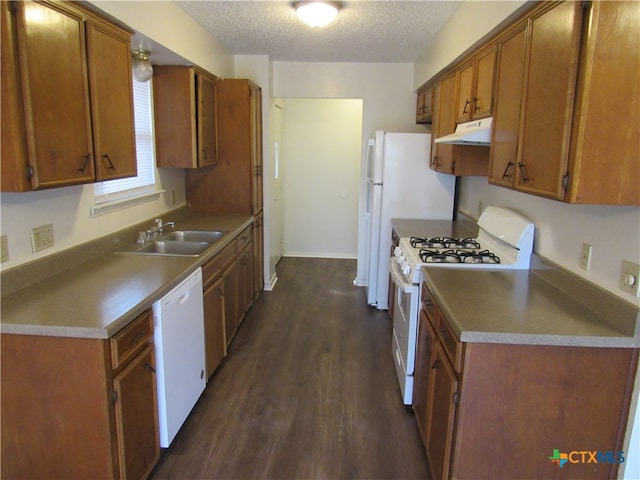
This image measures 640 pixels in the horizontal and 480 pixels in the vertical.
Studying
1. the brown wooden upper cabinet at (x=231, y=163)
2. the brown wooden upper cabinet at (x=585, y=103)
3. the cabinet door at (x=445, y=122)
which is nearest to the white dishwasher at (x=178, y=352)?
the brown wooden upper cabinet at (x=231, y=163)

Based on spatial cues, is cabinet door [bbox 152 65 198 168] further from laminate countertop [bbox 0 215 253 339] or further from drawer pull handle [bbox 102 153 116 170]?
drawer pull handle [bbox 102 153 116 170]

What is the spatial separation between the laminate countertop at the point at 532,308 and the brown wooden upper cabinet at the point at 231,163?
2276mm

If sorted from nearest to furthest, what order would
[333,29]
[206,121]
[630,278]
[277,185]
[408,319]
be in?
[630,278], [408,319], [333,29], [206,121], [277,185]

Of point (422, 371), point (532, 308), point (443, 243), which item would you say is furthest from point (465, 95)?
point (422, 371)

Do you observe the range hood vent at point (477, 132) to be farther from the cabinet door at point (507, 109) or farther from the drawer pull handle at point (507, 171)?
the drawer pull handle at point (507, 171)

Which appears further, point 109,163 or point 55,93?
point 109,163

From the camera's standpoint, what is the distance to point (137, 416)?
1.96 metres

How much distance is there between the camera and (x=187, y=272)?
243cm

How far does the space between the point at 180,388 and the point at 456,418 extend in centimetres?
144

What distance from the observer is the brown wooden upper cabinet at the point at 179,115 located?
3400 millimetres

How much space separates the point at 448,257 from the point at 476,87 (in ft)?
3.61

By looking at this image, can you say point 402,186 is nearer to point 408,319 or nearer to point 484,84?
point 484,84

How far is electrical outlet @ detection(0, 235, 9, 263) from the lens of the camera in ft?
6.32

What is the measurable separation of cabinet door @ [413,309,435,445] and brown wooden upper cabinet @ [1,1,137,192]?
1834mm
